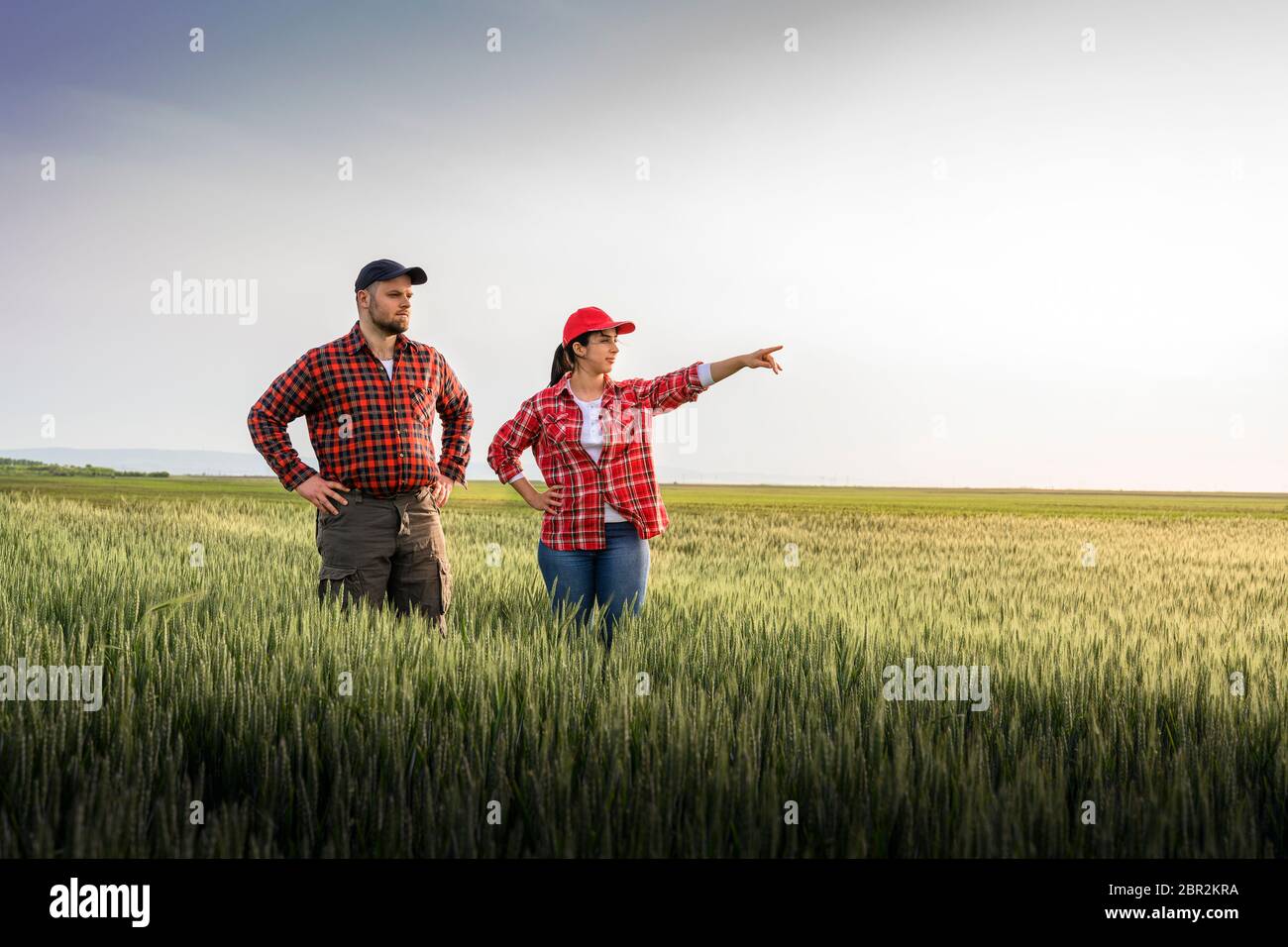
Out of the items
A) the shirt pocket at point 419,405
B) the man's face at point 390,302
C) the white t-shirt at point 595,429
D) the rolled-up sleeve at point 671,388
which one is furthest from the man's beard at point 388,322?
the rolled-up sleeve at point 671,388

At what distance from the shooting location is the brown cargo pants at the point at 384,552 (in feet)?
15.0

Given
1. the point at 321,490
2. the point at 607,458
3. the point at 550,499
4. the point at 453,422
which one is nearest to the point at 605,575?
the point at 550,499

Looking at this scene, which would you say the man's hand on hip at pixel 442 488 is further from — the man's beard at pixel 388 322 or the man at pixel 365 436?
the man's beard at pixel 388 322

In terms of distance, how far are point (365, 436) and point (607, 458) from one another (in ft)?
3.94

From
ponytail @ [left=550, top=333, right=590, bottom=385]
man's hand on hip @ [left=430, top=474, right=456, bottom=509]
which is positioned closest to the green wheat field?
man's hand on hip @ [left=430, top=474, right=456, bottom=509]

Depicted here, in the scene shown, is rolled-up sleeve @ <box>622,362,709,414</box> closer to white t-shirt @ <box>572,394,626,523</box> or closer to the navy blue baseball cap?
white t-shirt @ <box>572,394,626,523</box>

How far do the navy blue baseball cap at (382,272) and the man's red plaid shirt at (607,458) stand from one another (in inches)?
34.3

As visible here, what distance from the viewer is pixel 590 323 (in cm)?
454

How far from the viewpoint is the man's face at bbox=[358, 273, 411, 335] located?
14.6 feet
